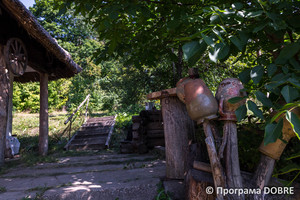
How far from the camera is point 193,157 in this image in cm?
192

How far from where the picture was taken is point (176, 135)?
2363 mm

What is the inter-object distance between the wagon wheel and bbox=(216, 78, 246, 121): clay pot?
4363 mm

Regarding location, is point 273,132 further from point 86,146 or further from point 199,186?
point 86,146

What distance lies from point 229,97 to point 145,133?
415 cm

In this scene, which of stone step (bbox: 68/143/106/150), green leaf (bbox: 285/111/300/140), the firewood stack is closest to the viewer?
green leaf (bbox: 285/111/300/140)

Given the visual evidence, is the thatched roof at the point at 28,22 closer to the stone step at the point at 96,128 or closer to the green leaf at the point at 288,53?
the stone step at the point at 96,128

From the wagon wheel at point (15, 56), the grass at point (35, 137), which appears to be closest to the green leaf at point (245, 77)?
the wagon wheel at point (15, 56)

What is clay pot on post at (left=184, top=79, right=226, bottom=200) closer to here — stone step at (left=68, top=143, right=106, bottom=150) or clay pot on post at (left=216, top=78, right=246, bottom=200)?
clay pot on post at (left=216, top=78, right=246, bottom=200)

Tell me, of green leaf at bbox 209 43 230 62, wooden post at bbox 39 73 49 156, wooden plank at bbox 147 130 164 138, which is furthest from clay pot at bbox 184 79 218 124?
wooden post at bbox 39 73 49 156

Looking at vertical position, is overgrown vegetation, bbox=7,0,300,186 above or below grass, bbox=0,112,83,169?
above

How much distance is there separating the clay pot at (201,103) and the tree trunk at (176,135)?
896 mm

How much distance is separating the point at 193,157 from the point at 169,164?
1.76ft

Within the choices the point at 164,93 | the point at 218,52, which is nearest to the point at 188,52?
the point at 218,52

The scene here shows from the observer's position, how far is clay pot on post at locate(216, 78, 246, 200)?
52.6 inches
